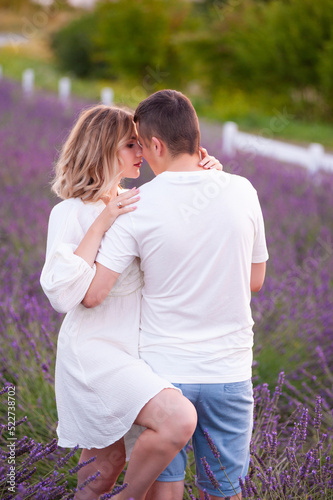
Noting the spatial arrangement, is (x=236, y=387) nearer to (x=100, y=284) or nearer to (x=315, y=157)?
(x=100, y=284)

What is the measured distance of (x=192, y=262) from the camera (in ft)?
5.92

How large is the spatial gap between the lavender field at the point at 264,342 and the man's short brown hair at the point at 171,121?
91cm

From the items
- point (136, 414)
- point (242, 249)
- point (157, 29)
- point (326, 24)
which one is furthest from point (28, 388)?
point (157, 29)

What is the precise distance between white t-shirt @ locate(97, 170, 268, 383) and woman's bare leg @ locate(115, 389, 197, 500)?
0.34 ft

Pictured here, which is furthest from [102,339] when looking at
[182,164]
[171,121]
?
[171,121]

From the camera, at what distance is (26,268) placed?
14.8 ft

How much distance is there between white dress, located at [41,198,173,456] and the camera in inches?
71.6

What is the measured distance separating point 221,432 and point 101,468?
1.42 feet

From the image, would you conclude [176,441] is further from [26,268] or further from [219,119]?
[219,119]

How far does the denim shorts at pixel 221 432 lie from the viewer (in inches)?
72.9

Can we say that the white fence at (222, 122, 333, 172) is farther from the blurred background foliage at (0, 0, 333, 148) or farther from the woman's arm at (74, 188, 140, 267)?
the woman's arm at (74, 188, 140, 267)

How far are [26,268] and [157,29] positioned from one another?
17839mm

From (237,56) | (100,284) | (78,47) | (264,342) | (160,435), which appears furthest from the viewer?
(78,47)

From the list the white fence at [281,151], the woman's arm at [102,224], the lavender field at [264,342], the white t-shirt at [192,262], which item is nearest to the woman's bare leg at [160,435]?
the white t-shirt at [192,262]
